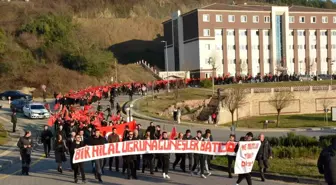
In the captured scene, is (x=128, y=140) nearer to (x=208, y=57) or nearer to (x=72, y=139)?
(x=72, y=139)

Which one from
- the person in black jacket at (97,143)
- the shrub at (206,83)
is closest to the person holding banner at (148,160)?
the person in black jacket at (97,143)

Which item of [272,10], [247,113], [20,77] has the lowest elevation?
[247,113]

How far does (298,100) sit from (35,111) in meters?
33.5

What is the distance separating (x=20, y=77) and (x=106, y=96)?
2154 cm

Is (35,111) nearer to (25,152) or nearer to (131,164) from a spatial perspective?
(25,152)

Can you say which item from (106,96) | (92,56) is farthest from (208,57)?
(106,96)

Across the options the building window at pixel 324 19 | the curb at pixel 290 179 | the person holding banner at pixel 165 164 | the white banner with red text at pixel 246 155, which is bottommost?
the curb at pixel 290 179

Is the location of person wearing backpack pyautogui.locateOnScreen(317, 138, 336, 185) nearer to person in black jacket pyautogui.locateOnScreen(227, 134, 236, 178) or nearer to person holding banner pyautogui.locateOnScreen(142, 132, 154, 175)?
person in black jacket pyautogui.locateOnScreen(227, 134, 236, 178)

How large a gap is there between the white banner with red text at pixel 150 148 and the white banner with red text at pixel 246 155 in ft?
4.63

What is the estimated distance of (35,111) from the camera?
4062 centimetres

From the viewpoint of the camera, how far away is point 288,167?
→ 18719 millimetres

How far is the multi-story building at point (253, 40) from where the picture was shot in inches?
3521

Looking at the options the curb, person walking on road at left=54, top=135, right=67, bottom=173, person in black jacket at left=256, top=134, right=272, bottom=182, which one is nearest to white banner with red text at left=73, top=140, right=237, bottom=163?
person in black jacket at left=256, top=134, right=272, bottom=182

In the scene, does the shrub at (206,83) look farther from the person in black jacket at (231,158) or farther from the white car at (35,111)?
the person in black jacket at (231,158)
